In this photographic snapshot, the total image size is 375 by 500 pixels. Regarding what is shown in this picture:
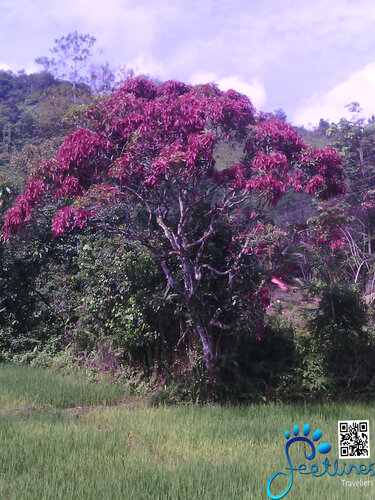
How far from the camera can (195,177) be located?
22.1ft

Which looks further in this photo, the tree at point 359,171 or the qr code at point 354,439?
the tree at point 359,171

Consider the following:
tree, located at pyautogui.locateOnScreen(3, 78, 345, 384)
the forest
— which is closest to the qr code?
the forest

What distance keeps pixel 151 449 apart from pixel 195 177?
3508mm

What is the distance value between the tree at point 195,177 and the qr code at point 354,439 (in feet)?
6.42

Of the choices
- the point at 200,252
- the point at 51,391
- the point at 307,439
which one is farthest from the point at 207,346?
the point at 51,391

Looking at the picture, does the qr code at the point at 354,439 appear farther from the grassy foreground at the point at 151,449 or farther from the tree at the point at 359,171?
the tree at the point at 359,171

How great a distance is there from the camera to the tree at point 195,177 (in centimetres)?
634

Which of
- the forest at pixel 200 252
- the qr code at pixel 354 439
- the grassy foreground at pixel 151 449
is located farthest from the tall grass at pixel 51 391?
the qr code at pixel 354 439

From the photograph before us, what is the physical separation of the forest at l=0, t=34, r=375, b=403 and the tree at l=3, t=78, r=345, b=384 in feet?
0.08

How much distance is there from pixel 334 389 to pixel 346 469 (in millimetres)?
3000

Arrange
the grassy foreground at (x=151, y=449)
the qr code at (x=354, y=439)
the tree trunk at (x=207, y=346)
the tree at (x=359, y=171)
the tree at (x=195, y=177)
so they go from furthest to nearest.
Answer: the tree at (x=359, y=171) → the tree trunk at (x=207, y=346) → the tree at (x=195, y=177) → the qr code at (x=354, y=439) → the grassy foreground at (x=151, y=449)

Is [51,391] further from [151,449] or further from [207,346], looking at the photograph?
[151,449]

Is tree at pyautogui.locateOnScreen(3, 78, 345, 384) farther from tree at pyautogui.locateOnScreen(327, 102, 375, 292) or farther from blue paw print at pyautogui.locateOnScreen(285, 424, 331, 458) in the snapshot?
tree at pyautogui.locateOnScreen(327, 102, 375, 292)

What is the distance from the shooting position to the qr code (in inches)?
183
